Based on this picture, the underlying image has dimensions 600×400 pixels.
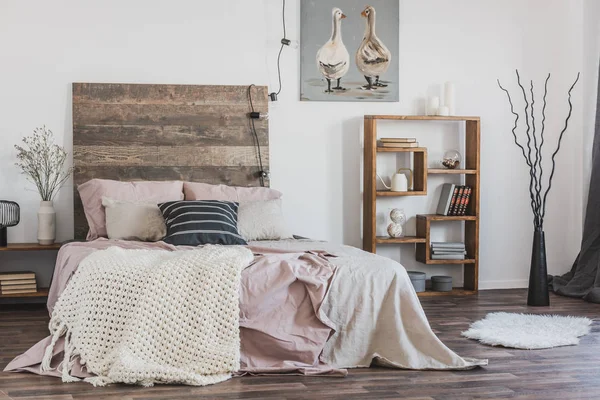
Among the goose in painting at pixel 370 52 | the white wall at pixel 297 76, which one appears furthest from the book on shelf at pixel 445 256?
the goose in painting at pixel 370 52

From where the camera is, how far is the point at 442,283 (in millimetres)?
6105

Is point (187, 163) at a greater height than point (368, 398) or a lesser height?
greater

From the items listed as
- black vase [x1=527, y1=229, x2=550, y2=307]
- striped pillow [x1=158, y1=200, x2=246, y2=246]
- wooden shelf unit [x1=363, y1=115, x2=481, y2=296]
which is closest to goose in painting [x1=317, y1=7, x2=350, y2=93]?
wooden shelf unit [x1=363, y1=115, x2=481, y2=296]

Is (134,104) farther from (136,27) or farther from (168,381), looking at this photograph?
(168,381)

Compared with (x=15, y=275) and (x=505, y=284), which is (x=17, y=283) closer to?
(x=15, y=275)

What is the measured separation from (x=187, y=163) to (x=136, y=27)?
103 cm

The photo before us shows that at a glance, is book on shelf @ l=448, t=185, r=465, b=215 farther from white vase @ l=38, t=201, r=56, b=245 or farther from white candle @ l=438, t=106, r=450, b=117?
white vase @ l=38, t=201, r=56, b=245

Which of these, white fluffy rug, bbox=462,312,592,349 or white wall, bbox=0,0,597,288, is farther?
white wall, bbox=0,0,597,288

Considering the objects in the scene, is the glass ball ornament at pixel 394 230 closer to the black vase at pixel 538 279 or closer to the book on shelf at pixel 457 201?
the book on shelf at pixel 457 201

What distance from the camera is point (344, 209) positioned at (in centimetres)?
620

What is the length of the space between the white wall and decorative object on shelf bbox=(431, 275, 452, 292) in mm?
310

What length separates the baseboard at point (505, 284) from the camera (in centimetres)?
647

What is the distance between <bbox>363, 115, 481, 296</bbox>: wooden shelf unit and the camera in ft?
19.7

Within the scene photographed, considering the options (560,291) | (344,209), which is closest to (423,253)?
(344,209)
